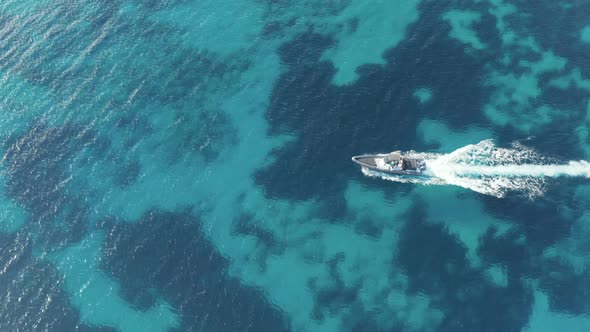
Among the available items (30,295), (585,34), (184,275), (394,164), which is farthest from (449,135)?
(30,295)

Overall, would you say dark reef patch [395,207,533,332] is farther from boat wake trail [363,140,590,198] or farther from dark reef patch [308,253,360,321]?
boat wake trail [363,140,590,198]

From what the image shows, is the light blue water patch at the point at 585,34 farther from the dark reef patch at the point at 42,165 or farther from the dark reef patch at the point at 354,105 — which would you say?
the dark reef patch at the point at 42,165

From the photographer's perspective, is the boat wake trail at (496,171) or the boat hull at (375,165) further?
the boat hull at (375,165)

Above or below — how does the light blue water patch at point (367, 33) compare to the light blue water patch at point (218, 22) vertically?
below

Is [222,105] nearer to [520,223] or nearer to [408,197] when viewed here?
[408,197]

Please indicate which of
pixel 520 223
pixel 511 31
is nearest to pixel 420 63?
pixel 511 31

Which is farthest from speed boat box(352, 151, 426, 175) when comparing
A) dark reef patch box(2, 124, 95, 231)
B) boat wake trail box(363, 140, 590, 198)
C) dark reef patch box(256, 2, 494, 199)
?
dark reef patch box(2, 124, 95, 231)

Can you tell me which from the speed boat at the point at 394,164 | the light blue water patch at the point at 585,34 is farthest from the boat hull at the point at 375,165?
the light blue water patch at the point at 585,34
